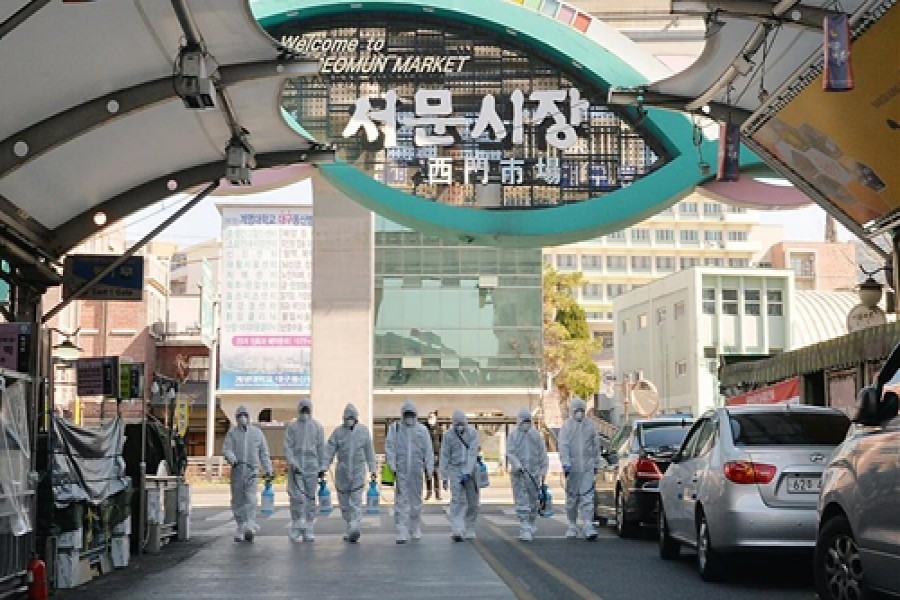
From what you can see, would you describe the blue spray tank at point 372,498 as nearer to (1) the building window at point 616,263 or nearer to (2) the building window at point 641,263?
(1) the building window at point 616,263

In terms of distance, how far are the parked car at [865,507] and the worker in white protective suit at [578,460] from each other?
30.3 feet

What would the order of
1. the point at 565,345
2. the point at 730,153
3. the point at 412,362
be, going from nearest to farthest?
the point at 730,153, the point at 412,362, the point at 565,345

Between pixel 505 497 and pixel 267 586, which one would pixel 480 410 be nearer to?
pixel 505 497

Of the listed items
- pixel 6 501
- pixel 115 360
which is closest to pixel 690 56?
pixel 115 360

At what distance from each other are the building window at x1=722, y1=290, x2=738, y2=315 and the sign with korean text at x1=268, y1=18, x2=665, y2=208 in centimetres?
3864

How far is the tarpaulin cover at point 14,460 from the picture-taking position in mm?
9867

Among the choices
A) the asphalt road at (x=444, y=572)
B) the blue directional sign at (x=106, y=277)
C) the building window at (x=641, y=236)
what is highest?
the building window at (x=641, y=236)


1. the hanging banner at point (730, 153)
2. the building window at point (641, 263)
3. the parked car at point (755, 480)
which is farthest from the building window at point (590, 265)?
the parked car at point (755, 480)

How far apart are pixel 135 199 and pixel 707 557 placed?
7.28 meters

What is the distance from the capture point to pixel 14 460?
405 inches

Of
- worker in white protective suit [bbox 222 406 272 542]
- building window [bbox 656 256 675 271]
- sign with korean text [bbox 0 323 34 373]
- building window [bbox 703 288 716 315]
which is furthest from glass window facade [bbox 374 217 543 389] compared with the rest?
building window [bbox 656 256 675 271]

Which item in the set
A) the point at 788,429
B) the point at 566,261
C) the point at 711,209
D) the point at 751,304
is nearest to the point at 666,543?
the point at 788,429

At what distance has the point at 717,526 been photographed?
35.7 feet

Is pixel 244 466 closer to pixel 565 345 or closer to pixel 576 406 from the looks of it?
pixel 576 406
